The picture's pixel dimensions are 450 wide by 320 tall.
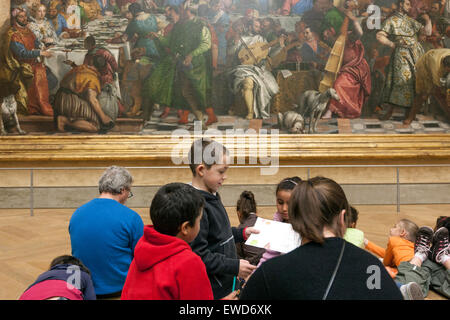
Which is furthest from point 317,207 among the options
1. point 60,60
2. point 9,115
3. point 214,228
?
point 9,115

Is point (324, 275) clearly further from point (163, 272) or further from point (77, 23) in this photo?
point (77, 23)

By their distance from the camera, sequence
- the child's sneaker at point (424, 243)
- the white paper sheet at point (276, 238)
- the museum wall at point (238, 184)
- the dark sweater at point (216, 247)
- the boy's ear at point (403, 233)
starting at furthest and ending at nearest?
the museum wall at point (238, 184)
the boy's ear at point (403, 233)
the child's sneaker at point (424, 243)
the white paper sheet at point (276, 238)
the dark sweater at point (216, 247)

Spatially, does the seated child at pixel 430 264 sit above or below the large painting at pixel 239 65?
below

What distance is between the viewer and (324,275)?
4.18 feet

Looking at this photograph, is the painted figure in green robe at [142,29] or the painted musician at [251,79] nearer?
the painted figure in green robe at [142,29]

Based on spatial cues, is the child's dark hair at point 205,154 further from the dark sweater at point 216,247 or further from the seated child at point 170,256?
the seated child at point 170,256

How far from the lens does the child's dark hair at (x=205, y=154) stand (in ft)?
7.97

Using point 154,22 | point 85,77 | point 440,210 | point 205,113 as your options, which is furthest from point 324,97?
point 85,77

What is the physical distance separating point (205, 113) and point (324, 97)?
2981mm

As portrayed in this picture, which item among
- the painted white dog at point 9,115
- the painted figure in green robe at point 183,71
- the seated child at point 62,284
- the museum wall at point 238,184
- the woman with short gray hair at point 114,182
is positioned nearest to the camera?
the seated child at point 62,284

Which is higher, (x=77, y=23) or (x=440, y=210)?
(x=77, y=23)

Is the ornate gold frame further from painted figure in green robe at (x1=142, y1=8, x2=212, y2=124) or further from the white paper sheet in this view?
the white paper sheet

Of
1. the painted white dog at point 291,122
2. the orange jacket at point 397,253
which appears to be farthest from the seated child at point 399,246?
the painted white dog at point 291,122

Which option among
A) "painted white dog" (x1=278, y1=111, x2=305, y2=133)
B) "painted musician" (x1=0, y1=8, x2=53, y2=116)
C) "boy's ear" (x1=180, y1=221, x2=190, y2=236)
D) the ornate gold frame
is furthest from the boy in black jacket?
"painted musician" (x1=0, y1=8, x2=53, y2=116)
